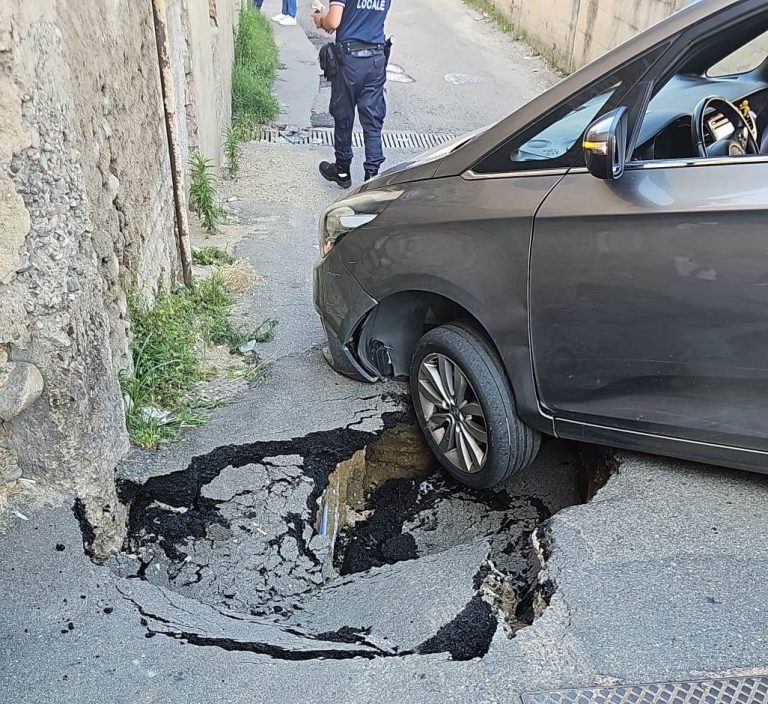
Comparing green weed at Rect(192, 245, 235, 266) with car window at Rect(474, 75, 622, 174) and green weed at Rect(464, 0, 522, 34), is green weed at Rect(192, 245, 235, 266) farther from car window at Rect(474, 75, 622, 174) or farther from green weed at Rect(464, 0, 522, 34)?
green weed at Rect(464, 0, 522, 34)

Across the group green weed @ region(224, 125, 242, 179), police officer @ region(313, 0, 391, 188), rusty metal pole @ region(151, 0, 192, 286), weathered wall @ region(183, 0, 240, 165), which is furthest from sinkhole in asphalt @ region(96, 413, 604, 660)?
green weed @ region(224, 125, 242, 179)

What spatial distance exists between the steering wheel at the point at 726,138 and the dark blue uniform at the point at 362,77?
3.75m

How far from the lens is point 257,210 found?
6.41 metres

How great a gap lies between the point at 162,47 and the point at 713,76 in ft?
9.72

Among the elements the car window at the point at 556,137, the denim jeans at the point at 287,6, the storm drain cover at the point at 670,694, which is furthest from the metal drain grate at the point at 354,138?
the storm drain cover at the point at 670,694

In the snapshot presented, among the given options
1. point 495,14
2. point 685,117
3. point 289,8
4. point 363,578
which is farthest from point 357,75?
point 495,14

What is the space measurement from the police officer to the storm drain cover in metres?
4.99

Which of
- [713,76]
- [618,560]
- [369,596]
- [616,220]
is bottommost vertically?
[369,596]

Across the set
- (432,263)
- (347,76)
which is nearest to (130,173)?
(432,263)

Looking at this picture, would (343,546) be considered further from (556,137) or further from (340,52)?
(340,52)

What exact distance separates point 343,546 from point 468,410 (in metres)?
0.78

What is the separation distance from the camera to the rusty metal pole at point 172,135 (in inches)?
171

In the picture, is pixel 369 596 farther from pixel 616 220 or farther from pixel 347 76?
pixel 347 76

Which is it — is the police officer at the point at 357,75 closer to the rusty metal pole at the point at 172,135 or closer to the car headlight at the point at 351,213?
the rusty metal pole at the point at 172,135
